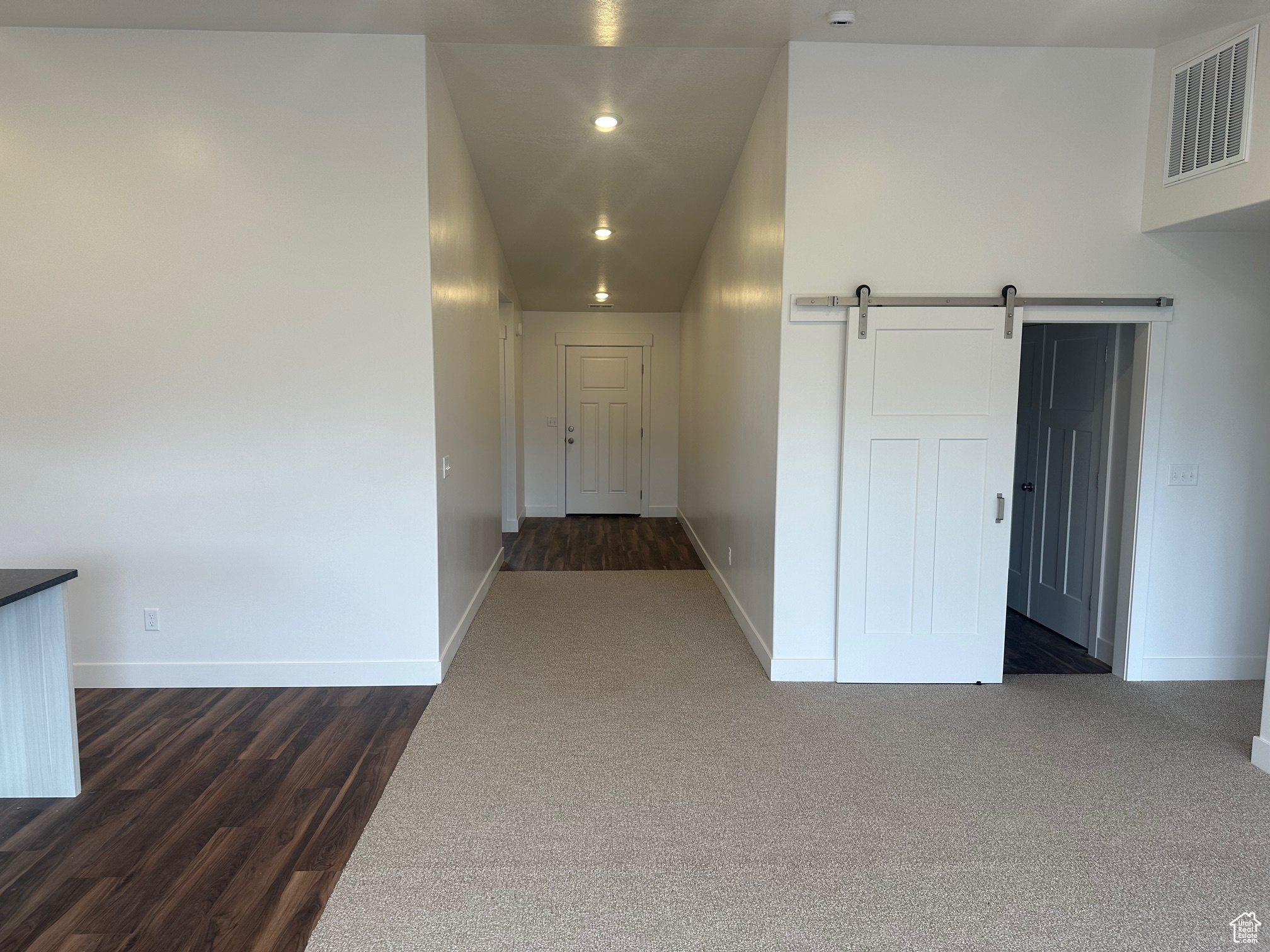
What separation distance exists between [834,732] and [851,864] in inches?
35.3

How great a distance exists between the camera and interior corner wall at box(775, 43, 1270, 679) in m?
3.35

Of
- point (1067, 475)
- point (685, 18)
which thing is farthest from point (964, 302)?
point (685, 18)

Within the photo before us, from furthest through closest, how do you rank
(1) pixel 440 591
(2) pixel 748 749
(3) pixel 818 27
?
(1) pixel 440 591 → (3) pixel 818 27 → (2) pixel 748 749

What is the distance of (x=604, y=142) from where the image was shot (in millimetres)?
4375

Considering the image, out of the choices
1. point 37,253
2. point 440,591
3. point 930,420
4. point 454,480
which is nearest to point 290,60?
point 37,253

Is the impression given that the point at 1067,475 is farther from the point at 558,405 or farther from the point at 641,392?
the point at 558,405

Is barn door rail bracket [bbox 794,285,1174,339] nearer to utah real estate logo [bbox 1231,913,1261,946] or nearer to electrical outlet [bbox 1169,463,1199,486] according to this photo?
electrical outlet [bbox 1169,463,1199,486]

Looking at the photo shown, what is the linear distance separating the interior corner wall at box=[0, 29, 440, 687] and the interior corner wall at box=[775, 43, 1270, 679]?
5.58 ft

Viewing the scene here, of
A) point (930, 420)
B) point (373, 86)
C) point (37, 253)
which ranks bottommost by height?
point (930, 420)

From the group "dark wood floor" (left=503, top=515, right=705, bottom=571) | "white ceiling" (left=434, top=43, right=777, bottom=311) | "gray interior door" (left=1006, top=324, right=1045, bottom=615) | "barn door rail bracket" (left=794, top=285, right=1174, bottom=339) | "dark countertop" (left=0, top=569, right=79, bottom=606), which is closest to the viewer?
"dark countertop" (left=0, top=569, right=79, bottom=606)

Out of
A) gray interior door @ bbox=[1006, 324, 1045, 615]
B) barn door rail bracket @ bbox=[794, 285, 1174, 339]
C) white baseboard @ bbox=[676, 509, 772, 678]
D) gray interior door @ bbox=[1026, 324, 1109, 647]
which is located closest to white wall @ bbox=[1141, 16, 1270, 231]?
barn door rail bracket @ bbox=[794, 285, 1174, 339]

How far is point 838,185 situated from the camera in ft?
11.1

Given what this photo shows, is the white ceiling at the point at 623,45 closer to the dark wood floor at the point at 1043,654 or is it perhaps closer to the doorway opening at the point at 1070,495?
the doorway opening at the point at 1070,495

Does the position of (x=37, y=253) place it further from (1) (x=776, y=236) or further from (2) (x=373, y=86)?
(1) (x=776, y=236)
